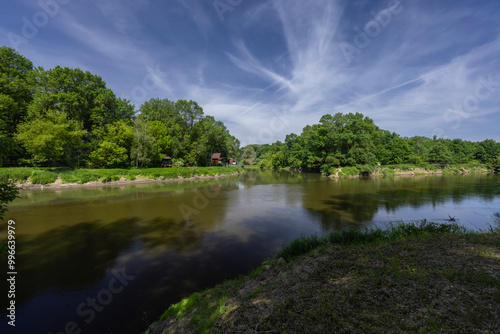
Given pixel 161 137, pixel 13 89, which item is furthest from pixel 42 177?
pixel 161 137

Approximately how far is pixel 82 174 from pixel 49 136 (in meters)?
6.43

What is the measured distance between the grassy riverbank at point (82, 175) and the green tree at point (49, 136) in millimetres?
2514

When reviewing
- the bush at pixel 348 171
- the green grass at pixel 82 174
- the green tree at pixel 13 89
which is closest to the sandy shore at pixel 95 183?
the green grass at pixel 82 174

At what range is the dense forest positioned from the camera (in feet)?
98.7

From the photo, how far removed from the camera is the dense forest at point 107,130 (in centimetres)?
3009

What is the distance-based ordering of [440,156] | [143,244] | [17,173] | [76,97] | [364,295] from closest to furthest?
1. [364,295]
2. [143,244]
3. [17,173]
4. [76,97]
5. [440,156]

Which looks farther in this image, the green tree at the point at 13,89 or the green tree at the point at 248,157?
the green tree at the point at 248,157

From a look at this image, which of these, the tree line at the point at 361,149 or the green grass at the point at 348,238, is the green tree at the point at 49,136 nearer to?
the green grass at the point at 348,238

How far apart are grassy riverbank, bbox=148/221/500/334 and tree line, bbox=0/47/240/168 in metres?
33.4

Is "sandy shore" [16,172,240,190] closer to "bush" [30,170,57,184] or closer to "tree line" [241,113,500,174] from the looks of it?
"bush" [30,170,57,184]

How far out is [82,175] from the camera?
30828 mm

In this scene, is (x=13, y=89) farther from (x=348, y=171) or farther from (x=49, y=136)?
(x=348, y=171)

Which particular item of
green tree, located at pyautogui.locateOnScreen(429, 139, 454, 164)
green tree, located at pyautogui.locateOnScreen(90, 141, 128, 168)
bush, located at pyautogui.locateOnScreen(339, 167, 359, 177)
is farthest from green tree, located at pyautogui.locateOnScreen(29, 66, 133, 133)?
green tree, located at pyautogui.locateOnScreen(429, 139, 454, 164)

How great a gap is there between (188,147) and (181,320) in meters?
50.9
